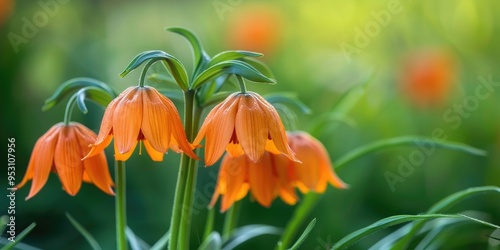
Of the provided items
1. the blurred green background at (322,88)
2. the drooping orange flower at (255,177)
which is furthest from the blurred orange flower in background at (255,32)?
the drooping orange flower at (255,177)

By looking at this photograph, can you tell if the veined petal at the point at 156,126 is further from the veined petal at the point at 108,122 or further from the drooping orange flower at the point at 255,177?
the drooping orange flower at the point at 255,177

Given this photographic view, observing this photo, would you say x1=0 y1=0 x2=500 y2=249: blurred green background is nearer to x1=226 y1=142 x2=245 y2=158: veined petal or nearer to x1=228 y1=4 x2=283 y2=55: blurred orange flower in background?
x1=228 y1=4 x2=283 y2=55: blurred orange flower in background

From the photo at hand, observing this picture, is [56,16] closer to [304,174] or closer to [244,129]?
[304,174]

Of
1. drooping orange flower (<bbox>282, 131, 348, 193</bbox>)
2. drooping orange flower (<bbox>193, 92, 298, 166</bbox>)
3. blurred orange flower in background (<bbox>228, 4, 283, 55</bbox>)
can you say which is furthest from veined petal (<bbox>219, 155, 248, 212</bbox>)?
blurred orange flower in background (<bbox>228, 4, 283, 55</bbox>)

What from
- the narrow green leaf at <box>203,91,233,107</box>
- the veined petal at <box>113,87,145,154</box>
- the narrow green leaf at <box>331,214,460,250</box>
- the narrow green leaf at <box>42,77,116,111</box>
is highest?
the narrow green leaf at <box>42,77,116,111</box>

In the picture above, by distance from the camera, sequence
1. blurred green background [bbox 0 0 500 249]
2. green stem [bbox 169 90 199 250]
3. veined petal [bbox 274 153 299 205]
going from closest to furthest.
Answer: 1. green stem [bbox 169 90 199 250]
2. veined petal [bbox 274 153 299 205]
3. blurred green background [bbox 0 0 500 249]
